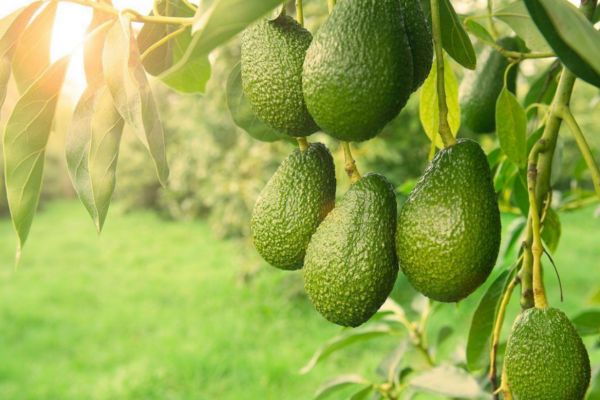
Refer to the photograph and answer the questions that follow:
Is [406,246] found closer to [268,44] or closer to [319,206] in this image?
[319,206]

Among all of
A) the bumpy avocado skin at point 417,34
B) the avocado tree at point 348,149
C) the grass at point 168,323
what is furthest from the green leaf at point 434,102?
the grass at point 168,323

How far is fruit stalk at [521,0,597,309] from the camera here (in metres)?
0.86

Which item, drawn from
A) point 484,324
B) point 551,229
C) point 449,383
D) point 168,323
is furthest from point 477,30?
point 168,323

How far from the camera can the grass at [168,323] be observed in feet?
15.3

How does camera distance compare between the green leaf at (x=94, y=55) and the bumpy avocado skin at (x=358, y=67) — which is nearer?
the bumpy avocado skin at (x=358, y=67)

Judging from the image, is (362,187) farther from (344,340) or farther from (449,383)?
(344,340)

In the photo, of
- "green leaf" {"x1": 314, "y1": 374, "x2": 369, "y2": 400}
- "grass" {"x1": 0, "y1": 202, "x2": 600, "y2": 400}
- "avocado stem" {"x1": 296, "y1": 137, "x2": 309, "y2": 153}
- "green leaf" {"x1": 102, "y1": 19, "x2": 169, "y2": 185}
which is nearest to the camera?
"green leaf" {"x1": 102, "y1": 19, "x2": 169, "y2": 185}

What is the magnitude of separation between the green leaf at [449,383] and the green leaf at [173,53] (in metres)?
0.65

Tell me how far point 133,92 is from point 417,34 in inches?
12.8

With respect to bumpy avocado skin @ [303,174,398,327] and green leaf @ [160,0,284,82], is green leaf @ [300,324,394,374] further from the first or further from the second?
green leaf @ [160,0,284,82]

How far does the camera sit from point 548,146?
905 millimetres

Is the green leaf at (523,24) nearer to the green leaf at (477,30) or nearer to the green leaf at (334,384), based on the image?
the green leaf at (477,30)

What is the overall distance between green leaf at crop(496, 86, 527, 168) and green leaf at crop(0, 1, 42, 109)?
2.08 ft

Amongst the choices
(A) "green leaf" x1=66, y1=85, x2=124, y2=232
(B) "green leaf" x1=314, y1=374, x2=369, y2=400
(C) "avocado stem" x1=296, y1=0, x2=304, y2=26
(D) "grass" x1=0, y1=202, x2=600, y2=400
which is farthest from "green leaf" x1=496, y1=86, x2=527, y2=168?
(D) "grass" x1=0, y1=202, x2=600, y2=400
